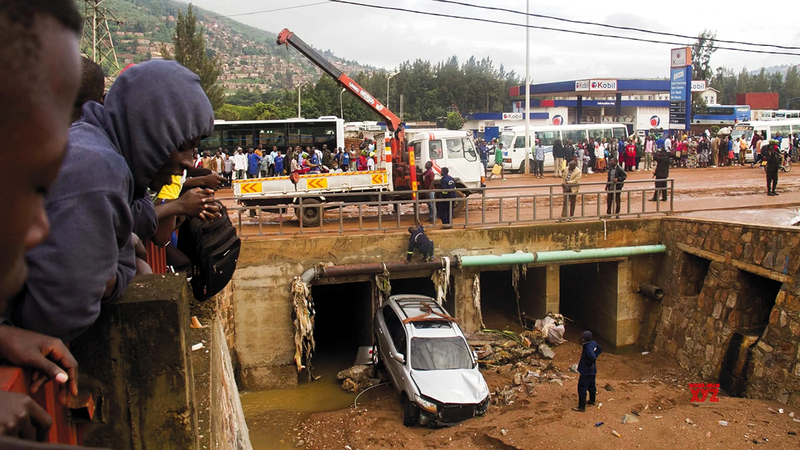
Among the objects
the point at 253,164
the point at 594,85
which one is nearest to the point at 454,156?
the point at 253,164

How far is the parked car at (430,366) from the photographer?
1128cm

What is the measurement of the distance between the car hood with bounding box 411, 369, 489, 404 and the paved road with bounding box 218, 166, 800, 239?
11.9ft

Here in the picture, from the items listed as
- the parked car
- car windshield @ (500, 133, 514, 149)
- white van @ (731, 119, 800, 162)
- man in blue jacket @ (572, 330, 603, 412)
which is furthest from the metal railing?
white van @ (731, 119, 800, 162)

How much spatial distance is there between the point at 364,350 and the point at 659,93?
154 ft

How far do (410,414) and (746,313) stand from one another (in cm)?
754

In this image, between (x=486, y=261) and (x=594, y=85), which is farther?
(x=594, y=85)

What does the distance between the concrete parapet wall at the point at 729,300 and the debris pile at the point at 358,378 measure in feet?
23.5

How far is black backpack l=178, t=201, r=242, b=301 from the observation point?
3.37 meters

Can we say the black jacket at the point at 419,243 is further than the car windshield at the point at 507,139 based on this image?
No

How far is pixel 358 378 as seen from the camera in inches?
544

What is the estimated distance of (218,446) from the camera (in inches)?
126

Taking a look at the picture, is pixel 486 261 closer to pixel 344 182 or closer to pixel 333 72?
pixel 344 182

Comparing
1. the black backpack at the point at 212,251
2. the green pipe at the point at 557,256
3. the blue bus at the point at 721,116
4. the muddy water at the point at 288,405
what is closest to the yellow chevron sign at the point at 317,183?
the green pipe at the point at 557,256

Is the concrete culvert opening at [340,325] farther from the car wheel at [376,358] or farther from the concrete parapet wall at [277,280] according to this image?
the car wheel at [376,358]
